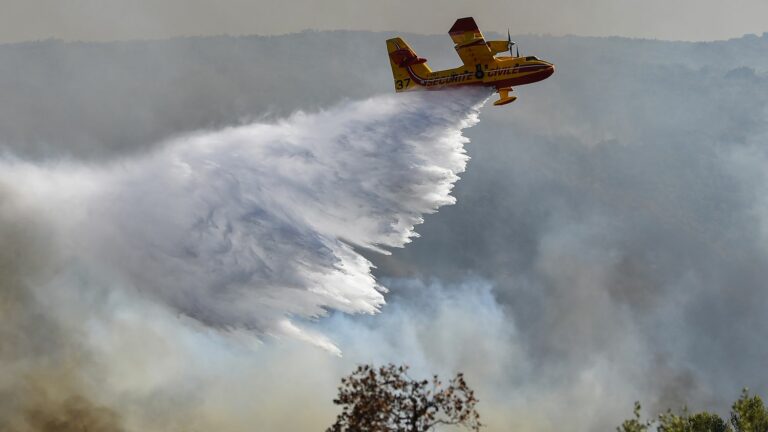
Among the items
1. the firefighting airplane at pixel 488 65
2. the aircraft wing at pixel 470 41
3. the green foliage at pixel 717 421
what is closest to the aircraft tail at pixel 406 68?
the firefighting airplane at pixel 488 65

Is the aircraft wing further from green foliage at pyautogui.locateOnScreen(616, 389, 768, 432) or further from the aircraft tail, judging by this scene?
green foliage at pyautogui.locateOnScreen(616, 389, 768, 432)

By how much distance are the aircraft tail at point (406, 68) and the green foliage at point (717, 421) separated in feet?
110

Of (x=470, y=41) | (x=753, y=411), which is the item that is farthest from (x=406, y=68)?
(x=753, y=411)

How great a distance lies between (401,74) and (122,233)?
27013mm

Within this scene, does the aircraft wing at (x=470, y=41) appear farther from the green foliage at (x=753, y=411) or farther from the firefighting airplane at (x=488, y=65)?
the green foliage at (x=753, y=411)

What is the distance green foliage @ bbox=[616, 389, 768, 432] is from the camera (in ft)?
165

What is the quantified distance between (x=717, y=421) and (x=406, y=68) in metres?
39.3

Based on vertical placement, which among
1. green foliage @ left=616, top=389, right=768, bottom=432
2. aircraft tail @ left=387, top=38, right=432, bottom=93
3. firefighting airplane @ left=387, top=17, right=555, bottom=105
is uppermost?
aircraft tail @ left=387, top=38, right=432, bottom=93

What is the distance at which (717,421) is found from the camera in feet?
234

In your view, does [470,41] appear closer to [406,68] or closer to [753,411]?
[406,68]

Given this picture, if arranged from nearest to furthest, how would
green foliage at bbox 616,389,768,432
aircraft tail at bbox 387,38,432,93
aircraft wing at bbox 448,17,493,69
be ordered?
green foliage at bbox 616,389,768,432 < aircraft wing at bbox 448,17,493,69 < aircraft tail at bbox 387,38,432,93

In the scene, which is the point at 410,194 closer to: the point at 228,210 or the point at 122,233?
the point at 228,210

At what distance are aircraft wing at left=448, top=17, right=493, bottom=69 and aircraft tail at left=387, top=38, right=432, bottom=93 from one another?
16.4 ft

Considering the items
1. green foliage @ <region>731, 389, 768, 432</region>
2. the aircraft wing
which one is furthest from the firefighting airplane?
green foliage @ <region>731, 389, 768, 432</region>
